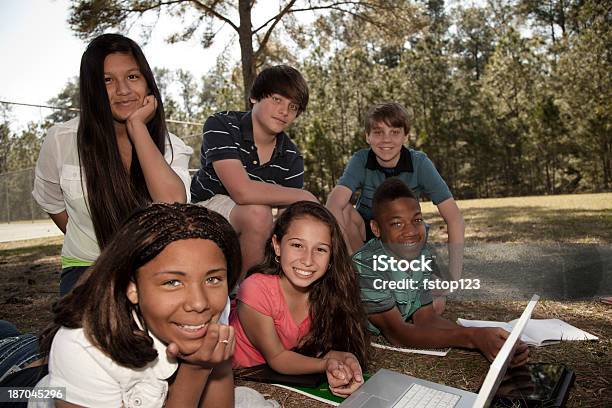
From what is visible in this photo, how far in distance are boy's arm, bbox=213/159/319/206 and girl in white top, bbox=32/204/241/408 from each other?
1219 millimetres

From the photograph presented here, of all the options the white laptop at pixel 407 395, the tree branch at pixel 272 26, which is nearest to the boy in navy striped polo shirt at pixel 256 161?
the white laptop at pixel 407 395

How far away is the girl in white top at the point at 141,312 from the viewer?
3.78ft

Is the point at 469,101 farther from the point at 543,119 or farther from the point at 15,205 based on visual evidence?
the point at 15,205

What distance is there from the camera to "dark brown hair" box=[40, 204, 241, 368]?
116cm

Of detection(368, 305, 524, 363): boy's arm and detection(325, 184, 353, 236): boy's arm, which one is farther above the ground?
detection(325, 184, 353, 236): boy's arm

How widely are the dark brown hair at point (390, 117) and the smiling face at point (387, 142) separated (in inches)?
0.9

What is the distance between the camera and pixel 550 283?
109 inches

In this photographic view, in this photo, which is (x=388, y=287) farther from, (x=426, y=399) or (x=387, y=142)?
(x=387, y=142)

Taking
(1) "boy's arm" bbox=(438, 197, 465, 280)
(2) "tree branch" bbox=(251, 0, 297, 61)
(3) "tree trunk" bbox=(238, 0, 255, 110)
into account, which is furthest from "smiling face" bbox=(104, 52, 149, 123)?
(2) "tree branch" bbox=(251, 0, 297, 61)

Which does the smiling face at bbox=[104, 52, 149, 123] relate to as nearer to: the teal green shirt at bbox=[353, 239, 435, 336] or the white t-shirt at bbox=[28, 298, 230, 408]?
the white t-shirt at bbox=[28, 298, 230, 408]

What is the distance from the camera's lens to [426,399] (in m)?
1.53

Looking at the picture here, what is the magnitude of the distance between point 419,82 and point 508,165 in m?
4.79

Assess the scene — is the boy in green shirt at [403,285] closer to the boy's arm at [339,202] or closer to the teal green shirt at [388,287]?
the teal green shirt at [388,287]

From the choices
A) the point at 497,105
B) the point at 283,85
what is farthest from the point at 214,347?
the point at 497,105
